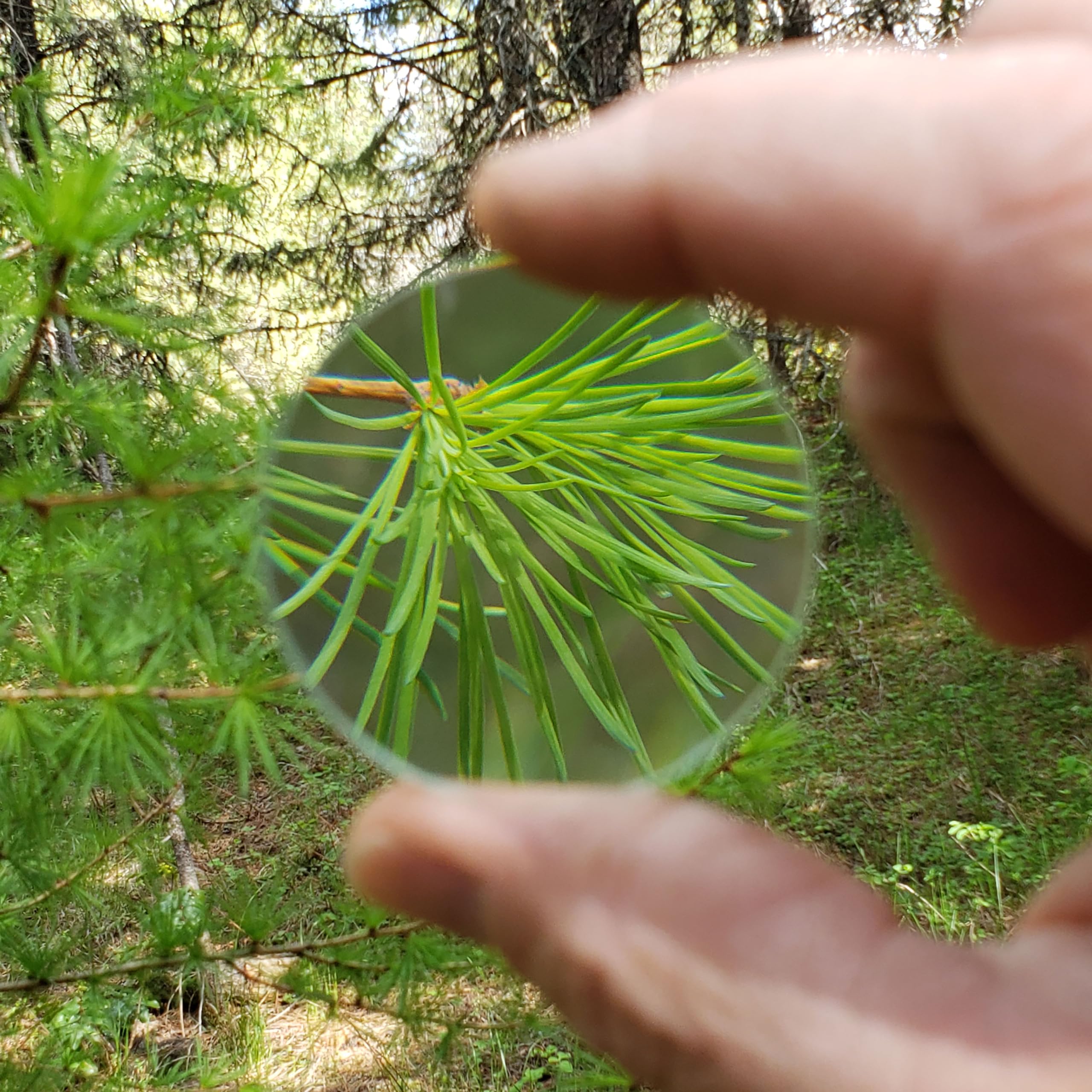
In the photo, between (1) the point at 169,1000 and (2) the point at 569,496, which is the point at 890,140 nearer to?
(2) the point at 569,496

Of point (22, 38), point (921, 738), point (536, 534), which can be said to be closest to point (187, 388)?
point (536, 534)

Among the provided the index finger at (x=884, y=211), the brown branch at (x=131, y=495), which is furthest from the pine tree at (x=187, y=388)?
the index finger at (x=884, y=211)

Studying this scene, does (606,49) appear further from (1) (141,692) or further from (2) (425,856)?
(2) (425,856)

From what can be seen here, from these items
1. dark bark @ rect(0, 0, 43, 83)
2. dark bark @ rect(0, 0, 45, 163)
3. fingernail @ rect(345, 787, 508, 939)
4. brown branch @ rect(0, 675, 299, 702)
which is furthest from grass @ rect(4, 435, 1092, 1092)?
dark bark @ rect(0, 0, 43, 83)

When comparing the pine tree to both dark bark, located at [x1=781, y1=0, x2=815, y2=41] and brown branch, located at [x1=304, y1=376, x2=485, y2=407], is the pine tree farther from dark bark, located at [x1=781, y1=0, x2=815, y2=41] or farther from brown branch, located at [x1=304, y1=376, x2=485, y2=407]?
brown branch, located at [x1=304, y1=376, x2=485, y2=407]

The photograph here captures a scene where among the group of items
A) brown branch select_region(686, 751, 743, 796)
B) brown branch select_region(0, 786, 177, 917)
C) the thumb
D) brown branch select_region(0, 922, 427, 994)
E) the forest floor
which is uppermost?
the thumb

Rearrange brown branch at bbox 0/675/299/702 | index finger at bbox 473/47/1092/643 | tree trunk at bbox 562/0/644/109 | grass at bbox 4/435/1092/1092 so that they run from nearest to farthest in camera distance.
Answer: index finger at bbox 473/47/1092/643, brown branch at bbox 0/675/299/702, grass at bbox 4/435/1092/1092, tree trunk at bbox 562/0/644/109

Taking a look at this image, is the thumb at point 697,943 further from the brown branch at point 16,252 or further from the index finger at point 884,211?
the brown branch at point 16,252

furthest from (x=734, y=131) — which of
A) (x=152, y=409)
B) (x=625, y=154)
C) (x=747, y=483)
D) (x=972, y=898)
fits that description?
(x=972, y=898)
